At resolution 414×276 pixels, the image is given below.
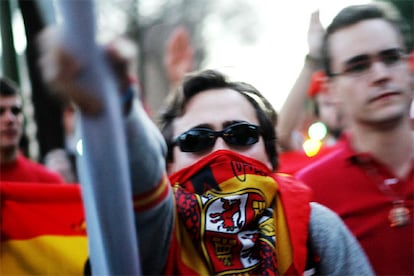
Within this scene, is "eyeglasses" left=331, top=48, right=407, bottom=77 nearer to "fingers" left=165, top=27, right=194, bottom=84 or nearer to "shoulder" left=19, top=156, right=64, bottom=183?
"shoulder" left=19, top=156, right=64, bottom=183

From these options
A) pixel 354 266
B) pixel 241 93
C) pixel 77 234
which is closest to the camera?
pixel 354 266

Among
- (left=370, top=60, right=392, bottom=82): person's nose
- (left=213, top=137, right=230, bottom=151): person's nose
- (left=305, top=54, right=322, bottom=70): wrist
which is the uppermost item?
(left=370, top=60, right=392, bottom=82): person's nose

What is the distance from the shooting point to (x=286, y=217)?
198 cm

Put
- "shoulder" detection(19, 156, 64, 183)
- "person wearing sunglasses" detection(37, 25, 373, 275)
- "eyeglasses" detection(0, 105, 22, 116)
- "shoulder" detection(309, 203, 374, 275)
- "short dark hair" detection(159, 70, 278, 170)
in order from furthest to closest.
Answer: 1. "eyeglasses" detection(0, 105, 22, 116)
2. "shoulder" detection(19, 156, 64, 183)
3. "short dark hair" detection(159, 70, 278, 170)
4. "shoulder" detection(309, 203, 374, 275)
5. "person wearing sunglasses" detection(37, 25, 373, 275)

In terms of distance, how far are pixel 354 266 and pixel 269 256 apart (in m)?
0.29

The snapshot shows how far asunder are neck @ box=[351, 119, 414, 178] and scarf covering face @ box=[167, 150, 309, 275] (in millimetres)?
706

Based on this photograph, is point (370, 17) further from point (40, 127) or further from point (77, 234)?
point (40, 127)

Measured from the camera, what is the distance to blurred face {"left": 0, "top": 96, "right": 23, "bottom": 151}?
4789 mm

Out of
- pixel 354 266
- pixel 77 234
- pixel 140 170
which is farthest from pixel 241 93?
pixel 77 234

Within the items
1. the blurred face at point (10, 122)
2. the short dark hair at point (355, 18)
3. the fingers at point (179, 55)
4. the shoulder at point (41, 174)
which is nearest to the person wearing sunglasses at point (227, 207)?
the short dark hair at point (355, 18)

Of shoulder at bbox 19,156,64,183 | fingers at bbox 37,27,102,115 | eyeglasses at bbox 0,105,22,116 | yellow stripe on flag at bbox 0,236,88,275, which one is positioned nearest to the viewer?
fingers at bbox 37,27,102,115

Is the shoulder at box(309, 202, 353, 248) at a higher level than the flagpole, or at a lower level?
lower

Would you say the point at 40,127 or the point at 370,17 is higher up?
the point at 370,17

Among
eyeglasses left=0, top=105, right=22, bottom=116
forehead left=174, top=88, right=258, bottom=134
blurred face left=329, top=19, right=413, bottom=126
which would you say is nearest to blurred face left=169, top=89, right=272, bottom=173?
forehead left=174, top=88, right=258, bottom=134
